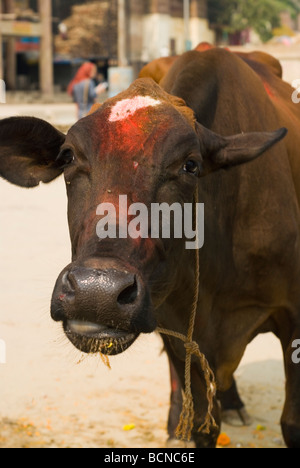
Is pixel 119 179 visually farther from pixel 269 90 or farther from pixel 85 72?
pixel 85 72

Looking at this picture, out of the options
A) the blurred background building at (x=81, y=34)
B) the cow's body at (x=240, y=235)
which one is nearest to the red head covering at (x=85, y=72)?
the cow's body at (x=240, y=235)

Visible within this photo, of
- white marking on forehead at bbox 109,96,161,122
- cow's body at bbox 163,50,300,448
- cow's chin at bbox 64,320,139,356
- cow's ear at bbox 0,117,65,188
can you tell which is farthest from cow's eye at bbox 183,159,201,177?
cow's chin at bbox 64,320,139,356

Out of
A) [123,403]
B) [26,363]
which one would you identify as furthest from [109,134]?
[26,363]

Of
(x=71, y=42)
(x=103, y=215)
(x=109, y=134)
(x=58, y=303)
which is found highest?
(x=109, y=134)

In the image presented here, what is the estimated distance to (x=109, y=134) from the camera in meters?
3.09

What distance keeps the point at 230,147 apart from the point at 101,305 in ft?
3.62

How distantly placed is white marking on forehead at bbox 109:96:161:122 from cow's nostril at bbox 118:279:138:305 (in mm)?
754

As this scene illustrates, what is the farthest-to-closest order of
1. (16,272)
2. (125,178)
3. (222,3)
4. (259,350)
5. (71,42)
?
(222,3) < (71,42) < (16,272) < (259,350) < (125,178)

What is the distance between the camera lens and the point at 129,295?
9.00 feet

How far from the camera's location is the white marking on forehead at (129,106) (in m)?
3.16

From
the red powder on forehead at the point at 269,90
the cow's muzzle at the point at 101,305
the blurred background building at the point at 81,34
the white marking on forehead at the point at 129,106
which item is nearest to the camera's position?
the cow's muzzle at the point at 101,305

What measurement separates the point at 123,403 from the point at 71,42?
43.6 metres

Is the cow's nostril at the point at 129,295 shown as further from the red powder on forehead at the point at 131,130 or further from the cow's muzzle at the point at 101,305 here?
the red powder on forehead at the point at 131,130

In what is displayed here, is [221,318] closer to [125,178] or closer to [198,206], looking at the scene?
[198,206]
